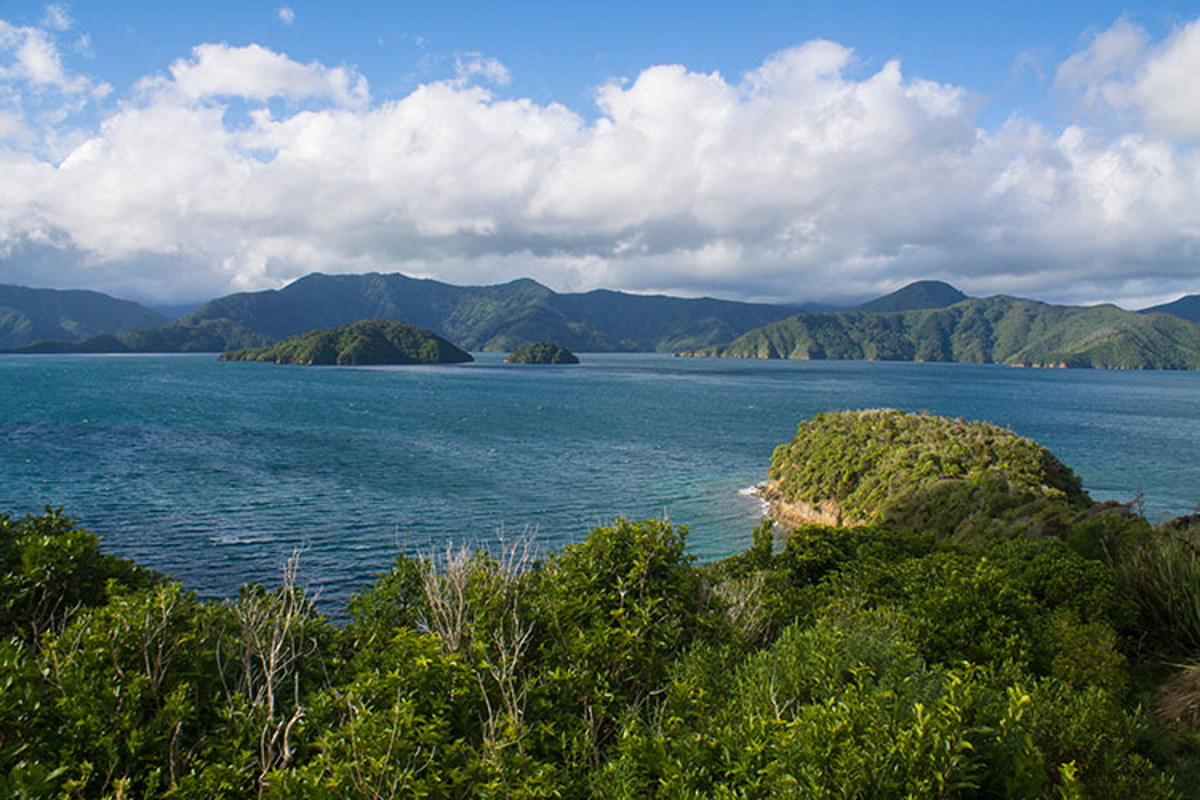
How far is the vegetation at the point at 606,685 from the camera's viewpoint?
5410mm

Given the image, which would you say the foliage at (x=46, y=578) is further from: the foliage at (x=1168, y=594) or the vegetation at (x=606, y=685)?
the foliage at (x=1168, y=594)

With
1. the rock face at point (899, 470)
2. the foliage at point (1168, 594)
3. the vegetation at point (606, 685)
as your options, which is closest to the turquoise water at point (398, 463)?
the rock face at point (899, 470)

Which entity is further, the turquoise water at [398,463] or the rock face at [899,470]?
the rock face at [899,470]

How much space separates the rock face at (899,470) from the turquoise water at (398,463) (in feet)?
14.0

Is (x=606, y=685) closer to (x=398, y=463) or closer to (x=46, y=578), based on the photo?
(x=46, y=578)

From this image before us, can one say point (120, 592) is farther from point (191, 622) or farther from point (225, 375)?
point (225, 375)

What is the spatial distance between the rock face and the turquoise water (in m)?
4.26

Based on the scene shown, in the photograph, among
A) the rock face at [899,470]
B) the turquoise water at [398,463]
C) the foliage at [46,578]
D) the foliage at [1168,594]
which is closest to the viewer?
the foliage at [46,578]

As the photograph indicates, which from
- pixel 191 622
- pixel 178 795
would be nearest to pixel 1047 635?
pixel 178 795

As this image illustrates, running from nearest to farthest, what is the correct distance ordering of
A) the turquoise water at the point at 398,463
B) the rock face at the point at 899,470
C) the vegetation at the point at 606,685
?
the vegetation at the point at 606,685 → the turquoise water at the point at 398,463 → the rock face at the point at 899,470

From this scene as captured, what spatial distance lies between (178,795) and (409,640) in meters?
2.83

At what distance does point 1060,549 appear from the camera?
13008 mm

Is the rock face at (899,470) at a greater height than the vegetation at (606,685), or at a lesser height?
lesser

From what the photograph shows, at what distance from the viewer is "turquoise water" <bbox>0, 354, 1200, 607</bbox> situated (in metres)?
34.8
